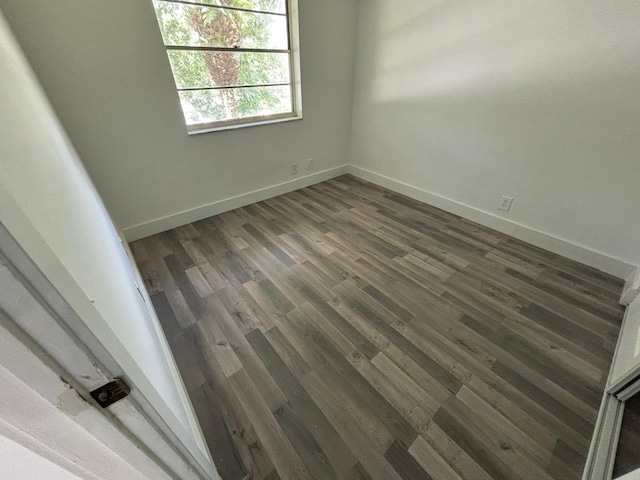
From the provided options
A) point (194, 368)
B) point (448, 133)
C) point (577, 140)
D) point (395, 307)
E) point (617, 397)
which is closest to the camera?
point (617, 397)

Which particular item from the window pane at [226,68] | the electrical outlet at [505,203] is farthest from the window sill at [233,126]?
the electrical outlet at [505,203]

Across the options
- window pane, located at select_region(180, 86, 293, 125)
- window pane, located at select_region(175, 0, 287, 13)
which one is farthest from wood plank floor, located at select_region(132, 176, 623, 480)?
window pane, located at select_region(175, 0, 287, 13)

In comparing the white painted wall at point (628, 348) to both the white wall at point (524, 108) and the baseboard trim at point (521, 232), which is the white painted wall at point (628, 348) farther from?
the white wall at point (524, 108)

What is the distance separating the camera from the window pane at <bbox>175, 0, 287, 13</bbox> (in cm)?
199

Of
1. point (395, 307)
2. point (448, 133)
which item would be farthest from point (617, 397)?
point (448, 133)

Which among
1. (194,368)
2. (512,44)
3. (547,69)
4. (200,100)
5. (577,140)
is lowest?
(194,368)

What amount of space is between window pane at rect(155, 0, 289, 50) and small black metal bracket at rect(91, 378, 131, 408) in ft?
8.02

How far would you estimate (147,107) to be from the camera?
75.8 inches

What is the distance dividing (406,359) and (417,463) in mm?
420

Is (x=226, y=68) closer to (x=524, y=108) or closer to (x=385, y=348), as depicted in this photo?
(x=524, y=108)

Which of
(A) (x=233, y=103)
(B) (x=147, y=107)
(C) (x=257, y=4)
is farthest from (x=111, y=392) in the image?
(C) (x=257, y=4)

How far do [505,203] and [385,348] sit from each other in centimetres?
178

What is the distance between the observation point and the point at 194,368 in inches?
49.8

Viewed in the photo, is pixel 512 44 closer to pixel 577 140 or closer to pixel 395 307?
pixel 577 140
